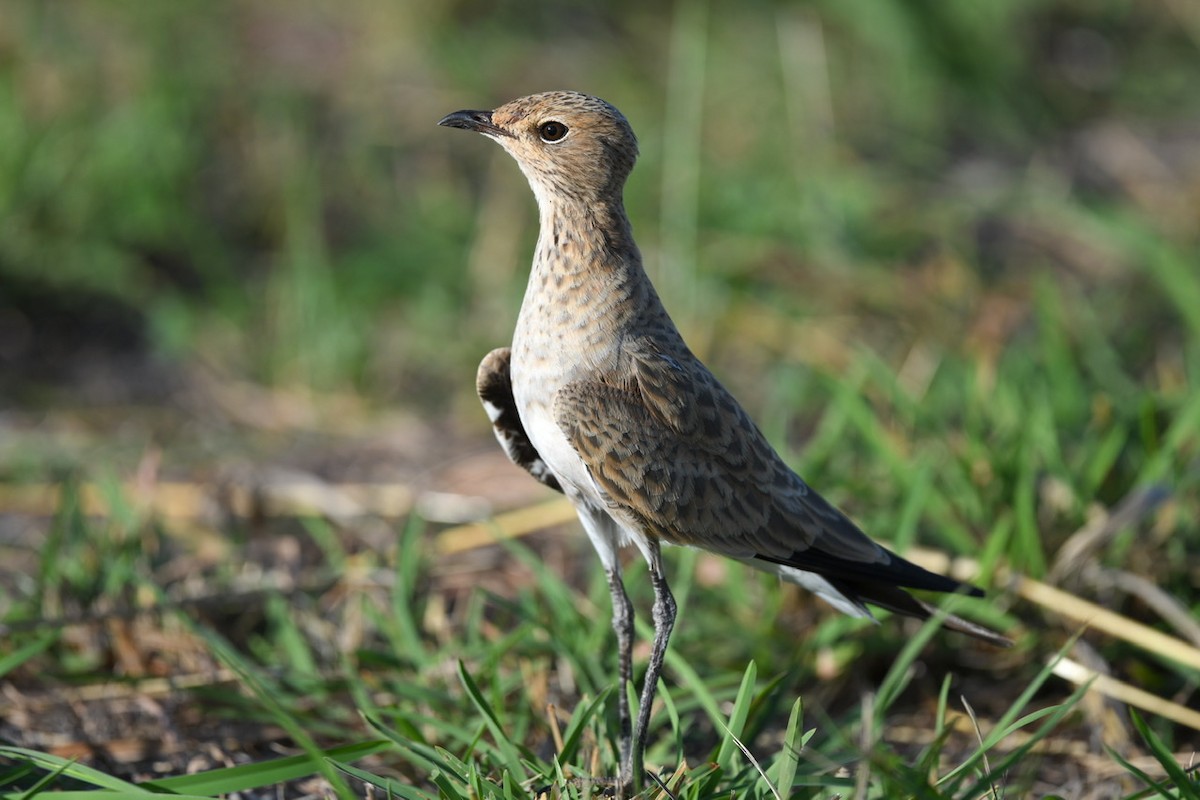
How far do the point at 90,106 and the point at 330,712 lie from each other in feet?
15.7

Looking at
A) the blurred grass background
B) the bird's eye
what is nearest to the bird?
the bird's eye

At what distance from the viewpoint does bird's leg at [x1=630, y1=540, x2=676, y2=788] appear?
2.93 meters

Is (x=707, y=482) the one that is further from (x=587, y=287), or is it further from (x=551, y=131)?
(x=551, y=131)

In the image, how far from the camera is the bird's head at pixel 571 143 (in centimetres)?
316

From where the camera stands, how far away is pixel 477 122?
3262 millimetres

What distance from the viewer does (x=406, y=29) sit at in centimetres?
883

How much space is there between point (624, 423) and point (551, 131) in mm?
760

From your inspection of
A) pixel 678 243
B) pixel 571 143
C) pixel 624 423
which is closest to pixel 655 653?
pixel 624 423

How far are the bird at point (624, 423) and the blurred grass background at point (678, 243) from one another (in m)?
0.62

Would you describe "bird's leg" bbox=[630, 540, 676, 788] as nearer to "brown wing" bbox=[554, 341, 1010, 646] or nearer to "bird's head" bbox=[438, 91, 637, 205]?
"brown wing" bbox=[554, 341, 1010, 646]

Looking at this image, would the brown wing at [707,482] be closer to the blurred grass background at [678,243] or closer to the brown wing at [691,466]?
the brown wing at [691,466]

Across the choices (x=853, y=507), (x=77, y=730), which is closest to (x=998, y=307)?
(x=853, y=507)

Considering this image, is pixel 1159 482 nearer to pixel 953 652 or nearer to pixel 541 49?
pixel 953 652

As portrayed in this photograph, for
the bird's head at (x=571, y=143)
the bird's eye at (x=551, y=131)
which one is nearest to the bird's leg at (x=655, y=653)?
the bird's head at (x=571, y=143)
